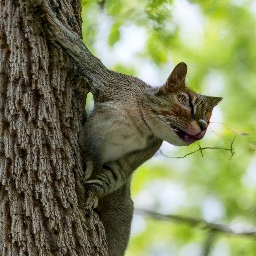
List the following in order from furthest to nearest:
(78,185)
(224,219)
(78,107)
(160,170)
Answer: (160,170) < (224,219) < (78,107) < (78,185)

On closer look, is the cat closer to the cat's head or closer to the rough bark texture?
the cat's head

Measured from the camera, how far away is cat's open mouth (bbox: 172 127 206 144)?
3957mm

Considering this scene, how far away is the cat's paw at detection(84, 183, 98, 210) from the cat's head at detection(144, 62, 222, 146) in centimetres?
65

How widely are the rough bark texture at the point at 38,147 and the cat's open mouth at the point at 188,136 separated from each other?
63 centimetres

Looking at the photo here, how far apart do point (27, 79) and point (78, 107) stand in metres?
0.44

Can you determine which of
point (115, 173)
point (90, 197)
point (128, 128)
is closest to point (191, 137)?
point (128, 128)

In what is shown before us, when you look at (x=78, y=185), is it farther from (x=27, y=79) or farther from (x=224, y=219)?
(x=224, y=219)

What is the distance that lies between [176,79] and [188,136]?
Result: 46 centimetres

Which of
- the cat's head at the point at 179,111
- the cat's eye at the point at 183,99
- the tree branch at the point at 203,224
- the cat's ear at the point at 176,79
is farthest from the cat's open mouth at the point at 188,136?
the tree branch at the point at 203,224

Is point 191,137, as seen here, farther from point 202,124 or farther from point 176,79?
point 176,79

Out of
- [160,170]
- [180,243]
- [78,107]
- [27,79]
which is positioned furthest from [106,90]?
[160,170]

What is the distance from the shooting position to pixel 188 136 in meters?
3.99

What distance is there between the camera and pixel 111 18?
245 inches

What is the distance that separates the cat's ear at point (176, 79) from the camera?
13.8 ft
